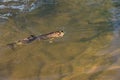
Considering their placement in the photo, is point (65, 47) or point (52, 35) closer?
point (65, 47)

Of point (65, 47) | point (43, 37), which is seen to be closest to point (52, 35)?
point (43, 37)

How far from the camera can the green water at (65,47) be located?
17.3 feet

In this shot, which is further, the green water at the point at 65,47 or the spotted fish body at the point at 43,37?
the spotted fish body at the point at 43,37

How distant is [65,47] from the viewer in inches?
236

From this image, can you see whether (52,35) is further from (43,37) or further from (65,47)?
(65,47)

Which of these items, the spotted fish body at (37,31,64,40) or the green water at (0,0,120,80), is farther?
the spotted fish body at (37,31,64,40)

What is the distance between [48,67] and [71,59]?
0.44 metres

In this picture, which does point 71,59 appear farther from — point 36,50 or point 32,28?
point 32,28

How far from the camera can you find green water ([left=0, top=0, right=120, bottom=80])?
526 centimetres

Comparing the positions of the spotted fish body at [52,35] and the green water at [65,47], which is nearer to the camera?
the green water at [65,47]

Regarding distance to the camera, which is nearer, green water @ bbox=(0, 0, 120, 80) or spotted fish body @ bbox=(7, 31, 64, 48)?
green water @ bbox=(0, 0, 120, 80)

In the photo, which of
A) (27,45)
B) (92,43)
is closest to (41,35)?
(27,45)

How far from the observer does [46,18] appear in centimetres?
738

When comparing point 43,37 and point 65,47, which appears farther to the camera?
point 43,37
